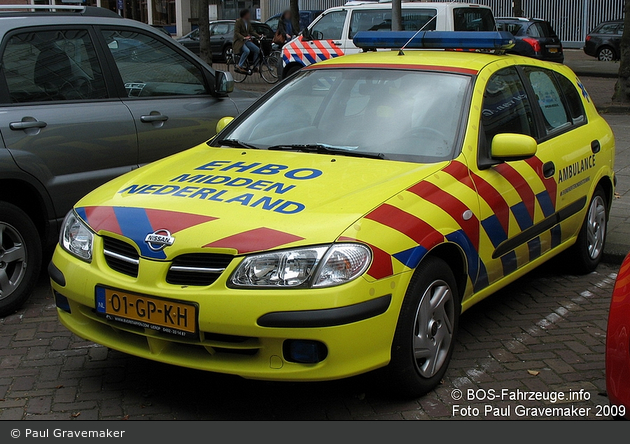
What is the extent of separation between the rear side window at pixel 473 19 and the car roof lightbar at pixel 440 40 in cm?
1005

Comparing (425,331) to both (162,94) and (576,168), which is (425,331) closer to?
(576,168)

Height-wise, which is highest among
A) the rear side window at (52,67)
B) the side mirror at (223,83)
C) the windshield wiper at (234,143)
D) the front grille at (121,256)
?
the rear side window at (52,67)

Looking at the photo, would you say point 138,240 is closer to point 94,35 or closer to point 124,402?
point 124,402

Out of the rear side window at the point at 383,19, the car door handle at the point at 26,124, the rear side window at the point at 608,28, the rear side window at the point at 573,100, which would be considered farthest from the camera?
the rear side window at the point at 608,28

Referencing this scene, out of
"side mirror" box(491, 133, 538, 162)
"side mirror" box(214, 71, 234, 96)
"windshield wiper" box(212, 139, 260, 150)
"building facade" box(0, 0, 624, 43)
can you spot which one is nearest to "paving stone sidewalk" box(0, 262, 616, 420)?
"side mirror" box(491, 133, 538, 162)

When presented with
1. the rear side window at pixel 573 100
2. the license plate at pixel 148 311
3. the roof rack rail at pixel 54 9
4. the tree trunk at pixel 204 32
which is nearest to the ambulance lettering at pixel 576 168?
the rear side window at pixel 573 100

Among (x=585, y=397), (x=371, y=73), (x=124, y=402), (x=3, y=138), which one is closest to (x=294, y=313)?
(x=124, y=402)

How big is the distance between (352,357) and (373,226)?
555 millimetres

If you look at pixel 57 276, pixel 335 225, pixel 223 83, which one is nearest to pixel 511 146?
pixel 335 225

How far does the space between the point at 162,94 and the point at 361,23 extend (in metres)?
11.6

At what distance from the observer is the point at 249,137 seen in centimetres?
474

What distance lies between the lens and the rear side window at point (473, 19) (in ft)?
50.6

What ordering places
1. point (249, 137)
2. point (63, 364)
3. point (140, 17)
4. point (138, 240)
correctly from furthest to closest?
point (140, 17), point (249, 137), point (63, 364), point (138, 240)

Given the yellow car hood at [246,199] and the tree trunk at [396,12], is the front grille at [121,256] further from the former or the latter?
the tree trunk at [396,12]
